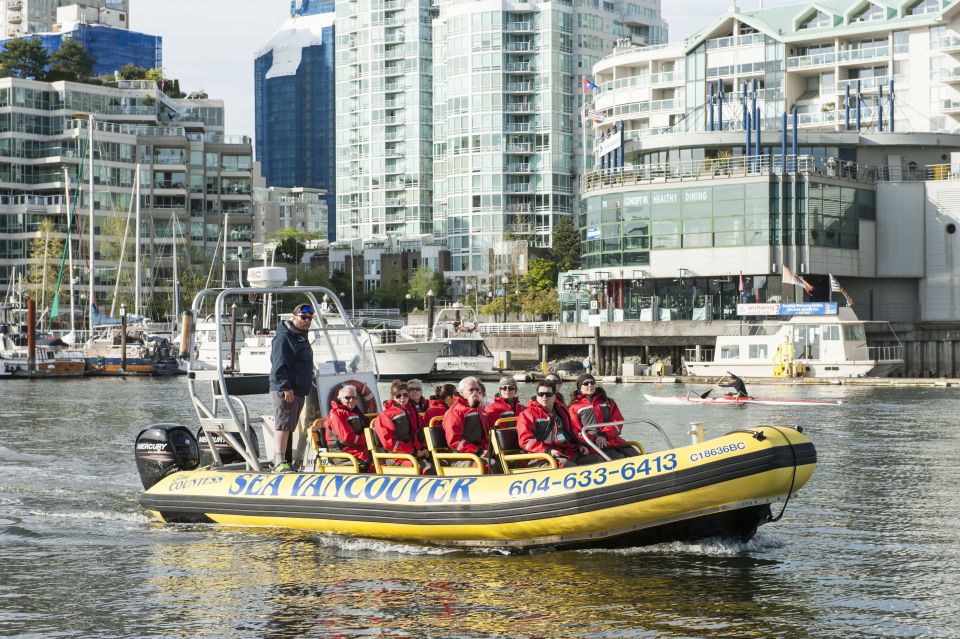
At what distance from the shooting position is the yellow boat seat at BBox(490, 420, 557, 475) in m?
15.8

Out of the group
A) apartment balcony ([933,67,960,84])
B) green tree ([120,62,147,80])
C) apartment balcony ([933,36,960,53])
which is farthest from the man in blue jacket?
green tree ([120,62,147,80])

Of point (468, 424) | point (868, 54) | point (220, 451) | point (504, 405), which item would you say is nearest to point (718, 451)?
point (504, 405)

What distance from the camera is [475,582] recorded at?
1479 cm

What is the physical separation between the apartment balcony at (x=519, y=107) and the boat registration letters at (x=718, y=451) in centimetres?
10257

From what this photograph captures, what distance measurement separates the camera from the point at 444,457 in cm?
1638

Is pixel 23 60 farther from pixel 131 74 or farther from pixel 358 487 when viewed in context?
pixel 358 487

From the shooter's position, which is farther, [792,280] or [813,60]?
[813,60]

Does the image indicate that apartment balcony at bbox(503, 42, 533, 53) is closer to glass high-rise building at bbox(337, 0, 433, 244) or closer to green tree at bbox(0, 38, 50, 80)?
glass high-rise building at bbox(337, 0, 433, 244)

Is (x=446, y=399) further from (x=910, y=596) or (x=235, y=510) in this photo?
(x=910, y=596)

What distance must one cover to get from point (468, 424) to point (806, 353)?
157ft

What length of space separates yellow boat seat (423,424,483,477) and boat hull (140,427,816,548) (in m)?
0.39

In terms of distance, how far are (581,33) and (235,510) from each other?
10454cm

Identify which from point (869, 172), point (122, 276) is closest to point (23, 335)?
point (122, 276)

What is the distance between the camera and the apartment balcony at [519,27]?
114688mm
